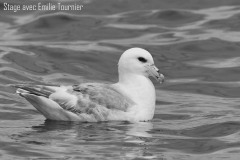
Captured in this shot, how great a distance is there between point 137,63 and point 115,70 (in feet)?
13.2

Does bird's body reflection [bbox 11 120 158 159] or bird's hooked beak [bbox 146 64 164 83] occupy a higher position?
bird's hooked beak [bbox 146 64 164 83]

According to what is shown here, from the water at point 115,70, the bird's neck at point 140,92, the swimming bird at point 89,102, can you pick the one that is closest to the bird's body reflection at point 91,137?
the water at point 115,70

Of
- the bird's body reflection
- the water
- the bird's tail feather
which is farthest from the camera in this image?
the bird's tail feather

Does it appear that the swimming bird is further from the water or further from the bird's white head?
the bird's white head

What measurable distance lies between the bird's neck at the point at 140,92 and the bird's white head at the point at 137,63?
0.08m

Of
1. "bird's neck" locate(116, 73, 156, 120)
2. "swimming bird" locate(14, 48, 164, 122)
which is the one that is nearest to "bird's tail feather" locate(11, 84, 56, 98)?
"swimming bird" locate(14, 48, 164, 122)

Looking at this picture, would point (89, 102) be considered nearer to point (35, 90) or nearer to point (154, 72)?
point (35, 90)

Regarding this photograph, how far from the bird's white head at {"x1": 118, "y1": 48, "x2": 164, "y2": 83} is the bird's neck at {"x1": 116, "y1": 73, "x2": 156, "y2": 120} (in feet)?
0.28

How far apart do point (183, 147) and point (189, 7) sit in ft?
35.9

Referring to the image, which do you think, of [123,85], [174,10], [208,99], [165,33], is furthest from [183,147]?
[174,10]

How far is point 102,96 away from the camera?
12.2 meters

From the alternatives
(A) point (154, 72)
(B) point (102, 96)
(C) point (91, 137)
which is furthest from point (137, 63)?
(C) point (91, 137)

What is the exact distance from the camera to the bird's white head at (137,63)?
505 inches

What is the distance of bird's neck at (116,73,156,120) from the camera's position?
12.5 metres
